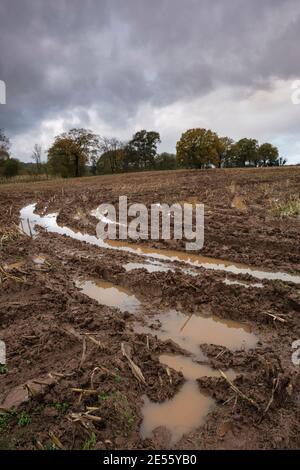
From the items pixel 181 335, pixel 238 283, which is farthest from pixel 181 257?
pixel 181 335

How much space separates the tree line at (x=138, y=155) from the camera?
44844 millimetres

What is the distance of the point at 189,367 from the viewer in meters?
4.04

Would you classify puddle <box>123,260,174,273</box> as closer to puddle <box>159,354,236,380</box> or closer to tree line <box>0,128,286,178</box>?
puddle <box>159,354,236,380</box>

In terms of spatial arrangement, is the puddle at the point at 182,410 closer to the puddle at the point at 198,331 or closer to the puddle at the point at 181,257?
the puddle at the point at 198,331

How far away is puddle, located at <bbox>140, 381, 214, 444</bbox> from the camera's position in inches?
126

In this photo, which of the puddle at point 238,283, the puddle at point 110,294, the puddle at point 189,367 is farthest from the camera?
the puddle at point 238,283

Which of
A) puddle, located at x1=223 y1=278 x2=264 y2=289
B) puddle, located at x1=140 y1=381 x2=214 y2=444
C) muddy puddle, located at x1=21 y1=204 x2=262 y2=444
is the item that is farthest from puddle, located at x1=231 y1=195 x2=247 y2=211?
puddle, located at x1=140 y1=381 x2=214 y2=444

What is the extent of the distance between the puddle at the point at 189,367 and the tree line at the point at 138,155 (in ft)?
142

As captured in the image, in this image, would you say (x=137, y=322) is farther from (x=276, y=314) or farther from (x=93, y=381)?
(x=276, y=314)

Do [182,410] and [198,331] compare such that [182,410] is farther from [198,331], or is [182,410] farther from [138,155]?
[138,155]

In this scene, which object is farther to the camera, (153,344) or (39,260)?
(39,260)

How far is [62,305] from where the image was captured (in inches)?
213

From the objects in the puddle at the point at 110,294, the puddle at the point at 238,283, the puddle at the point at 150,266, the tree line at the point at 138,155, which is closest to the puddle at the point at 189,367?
the puddle at the point at 110,294

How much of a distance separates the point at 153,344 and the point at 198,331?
821 millimetres
